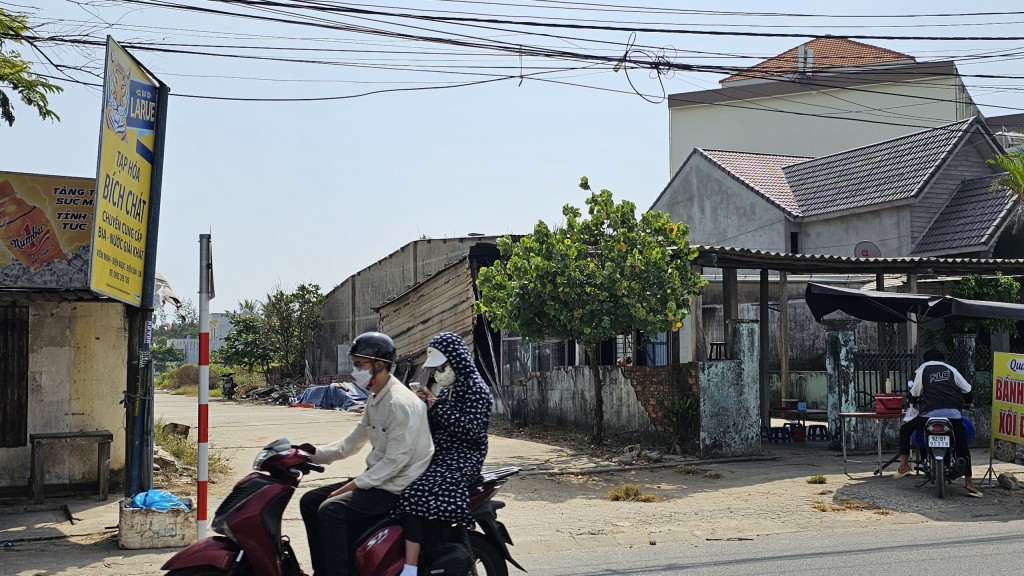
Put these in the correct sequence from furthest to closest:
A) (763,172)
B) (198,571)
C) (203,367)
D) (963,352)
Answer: (763,172) < (963,352) < (203,367) < (198,571)

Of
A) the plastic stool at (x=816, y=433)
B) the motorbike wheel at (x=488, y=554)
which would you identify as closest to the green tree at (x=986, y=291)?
the plastic stool at (x=816, y=433)

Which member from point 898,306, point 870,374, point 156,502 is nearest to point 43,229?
point 156,502

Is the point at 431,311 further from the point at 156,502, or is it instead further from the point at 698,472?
the point at 156,502

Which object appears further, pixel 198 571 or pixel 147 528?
pixel 147 528

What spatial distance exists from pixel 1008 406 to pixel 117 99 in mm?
10053

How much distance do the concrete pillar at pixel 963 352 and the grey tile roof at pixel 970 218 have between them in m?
10.7

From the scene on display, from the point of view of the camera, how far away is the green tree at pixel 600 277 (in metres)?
13.8

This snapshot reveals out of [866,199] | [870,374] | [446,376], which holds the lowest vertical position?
[870,374]

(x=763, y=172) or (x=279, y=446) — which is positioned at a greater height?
(x=763, y=172)

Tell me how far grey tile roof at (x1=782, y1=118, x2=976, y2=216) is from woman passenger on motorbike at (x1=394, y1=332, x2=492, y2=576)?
23.1m

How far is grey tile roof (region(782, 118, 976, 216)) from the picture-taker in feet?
88.3

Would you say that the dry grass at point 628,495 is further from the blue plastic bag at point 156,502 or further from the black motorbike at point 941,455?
the blue plastic bag at point 156,502

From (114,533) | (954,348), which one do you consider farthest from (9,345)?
(954,348)

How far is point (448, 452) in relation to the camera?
5.64m
